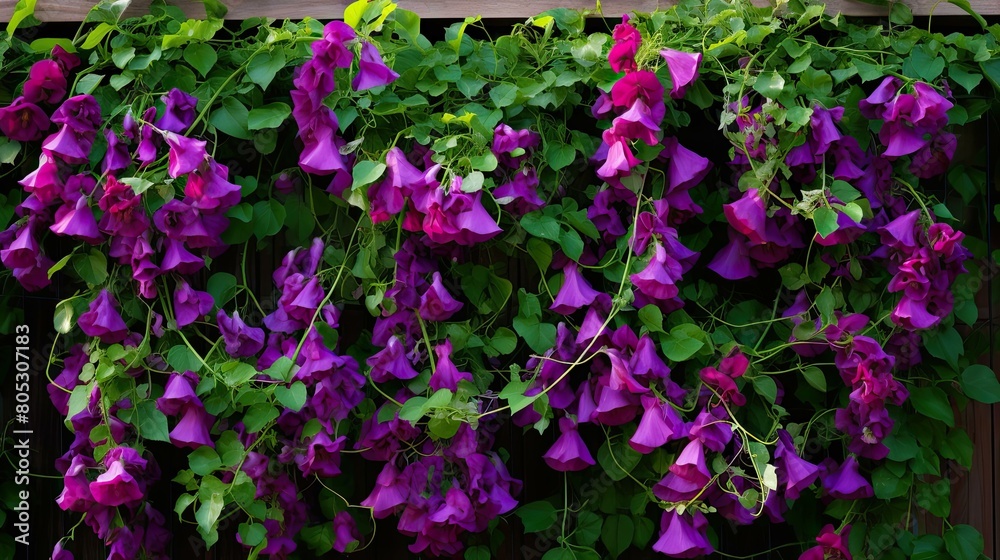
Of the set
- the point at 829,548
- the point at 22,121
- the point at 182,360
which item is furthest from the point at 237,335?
the point at 829,548

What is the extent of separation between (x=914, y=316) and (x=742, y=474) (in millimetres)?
446

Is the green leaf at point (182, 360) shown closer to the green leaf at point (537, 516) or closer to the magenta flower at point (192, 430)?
the magenta flower at point (192, 430)

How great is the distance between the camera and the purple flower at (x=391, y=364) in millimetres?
1743

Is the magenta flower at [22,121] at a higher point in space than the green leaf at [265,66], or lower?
lower

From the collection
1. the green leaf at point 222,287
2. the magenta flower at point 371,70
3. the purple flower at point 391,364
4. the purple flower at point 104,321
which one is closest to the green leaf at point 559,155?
the magenta flower at point 371,70

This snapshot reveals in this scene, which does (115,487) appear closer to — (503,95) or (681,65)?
(503,95)

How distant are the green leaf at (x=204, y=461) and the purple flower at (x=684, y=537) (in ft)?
2.72

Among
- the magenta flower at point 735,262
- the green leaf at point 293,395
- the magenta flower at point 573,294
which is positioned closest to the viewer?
the green leaf at point 293,395

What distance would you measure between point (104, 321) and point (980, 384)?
1.72 metres

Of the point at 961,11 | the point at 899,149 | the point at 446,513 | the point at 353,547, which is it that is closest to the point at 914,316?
the point at 899,149

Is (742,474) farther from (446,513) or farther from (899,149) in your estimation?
(899,149)

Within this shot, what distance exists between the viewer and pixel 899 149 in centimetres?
180

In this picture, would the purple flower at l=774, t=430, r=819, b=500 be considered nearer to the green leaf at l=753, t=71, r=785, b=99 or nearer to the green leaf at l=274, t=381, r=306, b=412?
the green leaf at l=753, t=71, r=785, b=99

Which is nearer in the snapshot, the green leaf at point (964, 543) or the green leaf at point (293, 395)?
the green leaf at point (293, 395)
